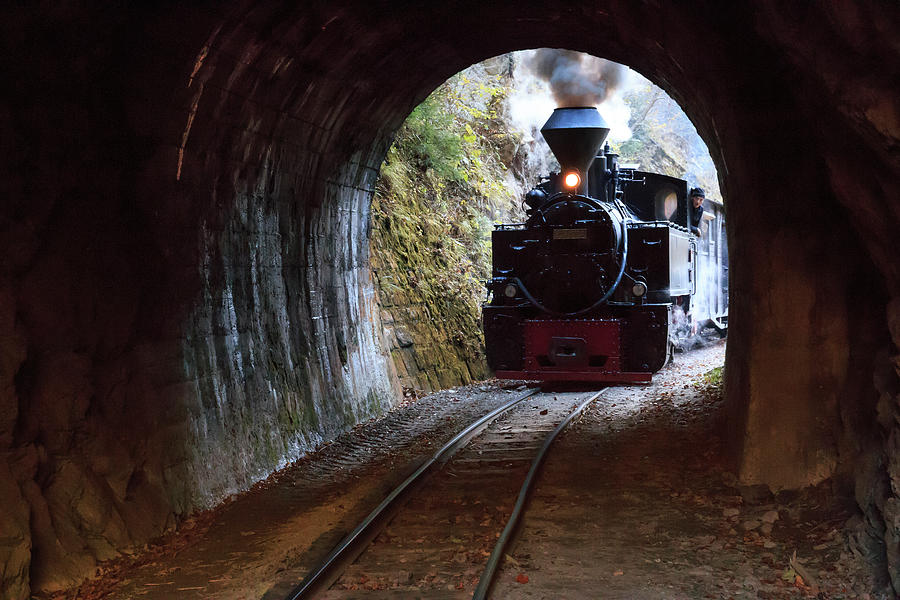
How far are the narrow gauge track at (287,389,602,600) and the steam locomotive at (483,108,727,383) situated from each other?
3.24 m

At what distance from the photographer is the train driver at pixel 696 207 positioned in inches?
651

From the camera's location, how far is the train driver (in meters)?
16.5

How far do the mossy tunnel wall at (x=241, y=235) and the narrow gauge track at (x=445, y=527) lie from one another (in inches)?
69.1

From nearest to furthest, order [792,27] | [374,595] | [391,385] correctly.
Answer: [792,27], [374,595], [391,385]

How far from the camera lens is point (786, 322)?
22.6 feet

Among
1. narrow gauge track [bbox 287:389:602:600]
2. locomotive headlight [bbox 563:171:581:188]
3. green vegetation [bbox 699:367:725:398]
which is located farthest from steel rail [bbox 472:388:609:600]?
locomotive headlight [bbox 563:171:581:188]

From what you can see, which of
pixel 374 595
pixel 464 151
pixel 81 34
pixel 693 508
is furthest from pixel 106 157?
pixel 464 151

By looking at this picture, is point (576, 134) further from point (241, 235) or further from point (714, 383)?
point (241, 235)

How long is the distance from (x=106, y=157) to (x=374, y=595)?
4043 millimetres

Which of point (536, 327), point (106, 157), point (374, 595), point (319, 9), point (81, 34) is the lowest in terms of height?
point (374, 595)

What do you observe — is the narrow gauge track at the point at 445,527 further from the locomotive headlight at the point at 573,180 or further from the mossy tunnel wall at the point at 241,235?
the locomotive headlight at the point at 573,180

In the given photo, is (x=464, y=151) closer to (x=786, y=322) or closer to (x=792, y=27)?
(x=786, y=322)

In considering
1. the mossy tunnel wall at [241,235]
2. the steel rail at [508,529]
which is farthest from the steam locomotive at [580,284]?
the mossy tunnel wall at [241,235]

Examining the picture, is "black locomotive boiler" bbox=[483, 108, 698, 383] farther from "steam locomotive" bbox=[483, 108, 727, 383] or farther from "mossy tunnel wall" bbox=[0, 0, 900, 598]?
"mossy tunnel wall" bbox=[0, 0, 900, 598]
